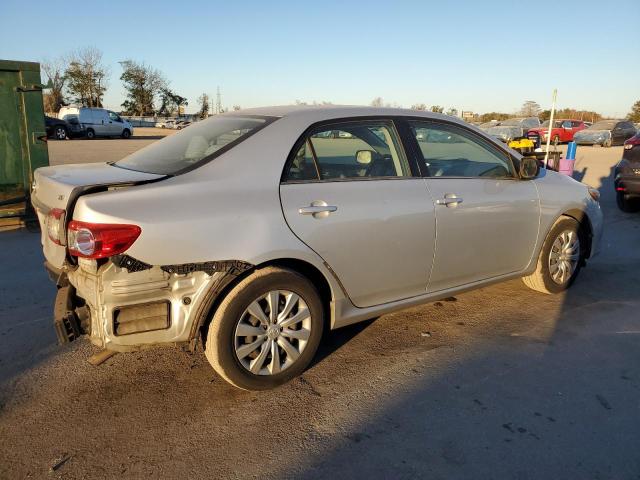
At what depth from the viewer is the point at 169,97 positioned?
266 feet

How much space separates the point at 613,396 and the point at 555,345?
73 centimetres

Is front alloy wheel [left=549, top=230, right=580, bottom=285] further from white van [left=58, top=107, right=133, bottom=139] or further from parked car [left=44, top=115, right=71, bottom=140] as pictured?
white van [left=58, top=107, right=133, bottom=139]

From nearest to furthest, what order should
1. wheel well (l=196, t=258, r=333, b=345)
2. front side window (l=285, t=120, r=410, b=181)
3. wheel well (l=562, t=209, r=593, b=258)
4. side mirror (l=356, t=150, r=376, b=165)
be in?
wheel well (l=196, t=258, r=333, b=345) → front side window (l=285, t=120, r=410, b=181) → side mirror (l=356, t=150, r=376, b=165) → wheel well (l=562, t=209, r=593, b=258)

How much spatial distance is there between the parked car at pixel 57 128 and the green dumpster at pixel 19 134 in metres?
25.7

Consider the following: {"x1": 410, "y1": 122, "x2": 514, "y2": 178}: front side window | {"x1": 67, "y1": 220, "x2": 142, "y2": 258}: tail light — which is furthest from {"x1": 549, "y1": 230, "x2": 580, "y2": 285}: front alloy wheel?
{"x1": 67, "y1": 220, "x2": 142, "y2": 258}: tail light

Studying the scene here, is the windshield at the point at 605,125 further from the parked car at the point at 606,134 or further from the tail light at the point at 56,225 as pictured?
the tail light at the point at 56,225

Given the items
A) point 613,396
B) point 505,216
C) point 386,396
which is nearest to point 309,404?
point 386,396

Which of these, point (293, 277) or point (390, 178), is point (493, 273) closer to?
point (390, 178)

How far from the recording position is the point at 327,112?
355 centimetres

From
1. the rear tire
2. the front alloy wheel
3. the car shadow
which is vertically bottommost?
the car shadow

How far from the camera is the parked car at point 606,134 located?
27.9m

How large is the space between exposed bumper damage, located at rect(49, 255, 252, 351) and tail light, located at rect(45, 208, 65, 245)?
18 centimetres

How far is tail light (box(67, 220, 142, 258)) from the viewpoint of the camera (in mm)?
2643

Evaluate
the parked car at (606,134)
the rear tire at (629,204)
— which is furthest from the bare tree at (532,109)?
the rear tire at (629,204)
